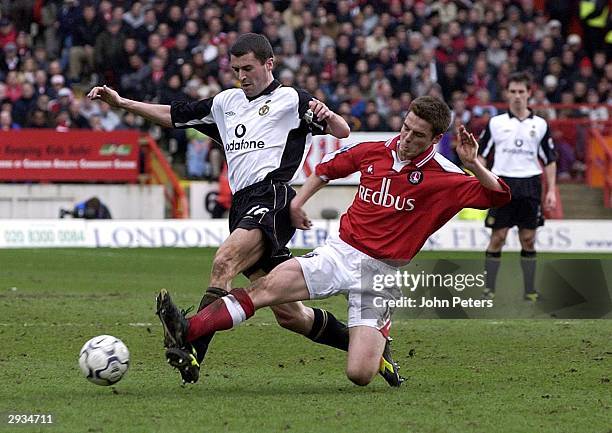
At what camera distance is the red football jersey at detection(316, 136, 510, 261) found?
7.50m

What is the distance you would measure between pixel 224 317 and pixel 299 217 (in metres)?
0.77

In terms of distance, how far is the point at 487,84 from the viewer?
25.4m

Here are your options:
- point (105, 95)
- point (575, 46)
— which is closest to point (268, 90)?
point (105, 95)

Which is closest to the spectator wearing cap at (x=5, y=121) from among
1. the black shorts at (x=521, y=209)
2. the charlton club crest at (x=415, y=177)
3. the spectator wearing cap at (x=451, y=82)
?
the spectator wearing cap at (x=451, y=82)

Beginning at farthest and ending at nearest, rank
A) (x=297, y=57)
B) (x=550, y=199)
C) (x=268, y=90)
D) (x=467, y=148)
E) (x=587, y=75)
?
1. (x=587, y=75)
2. (x=297, y=57)
3. (x=550, y=199)
4. (x=268, y=90)
5. (x=467, y=148)

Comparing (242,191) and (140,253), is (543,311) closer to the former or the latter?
(242,191)

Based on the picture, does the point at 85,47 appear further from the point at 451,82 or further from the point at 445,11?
the point at 445,11

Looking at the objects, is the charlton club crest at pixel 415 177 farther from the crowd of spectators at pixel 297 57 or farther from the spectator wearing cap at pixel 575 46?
the spectator wearing cap at pixel 575 46

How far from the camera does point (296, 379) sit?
7891 millimetres

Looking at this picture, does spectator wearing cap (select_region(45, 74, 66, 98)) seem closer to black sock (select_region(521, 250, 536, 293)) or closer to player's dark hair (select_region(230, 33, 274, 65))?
black sock (select_region(521, 250, 536, 293))

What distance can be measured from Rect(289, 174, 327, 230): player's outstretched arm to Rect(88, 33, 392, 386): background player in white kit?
342mm

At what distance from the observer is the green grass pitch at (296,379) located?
20.7 feet

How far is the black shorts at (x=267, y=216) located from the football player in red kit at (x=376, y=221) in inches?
12.0

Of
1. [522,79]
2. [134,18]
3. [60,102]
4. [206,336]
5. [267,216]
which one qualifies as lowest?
[206,336]
